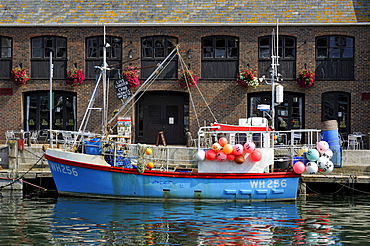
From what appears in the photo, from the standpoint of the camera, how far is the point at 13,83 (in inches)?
1187

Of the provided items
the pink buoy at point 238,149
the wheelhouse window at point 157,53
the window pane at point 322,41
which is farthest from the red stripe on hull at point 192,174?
the window pane at point 322,41

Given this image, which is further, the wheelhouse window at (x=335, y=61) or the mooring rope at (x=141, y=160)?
the wheelhouse window at (x=335, y=61)

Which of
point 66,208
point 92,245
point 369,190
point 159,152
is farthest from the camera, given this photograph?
point 369,190

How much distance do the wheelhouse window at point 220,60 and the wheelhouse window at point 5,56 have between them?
9.06m

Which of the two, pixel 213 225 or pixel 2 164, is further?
pixel 2 164

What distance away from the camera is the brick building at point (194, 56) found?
2920cm

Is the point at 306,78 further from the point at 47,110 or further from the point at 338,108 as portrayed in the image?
the point at 47,110

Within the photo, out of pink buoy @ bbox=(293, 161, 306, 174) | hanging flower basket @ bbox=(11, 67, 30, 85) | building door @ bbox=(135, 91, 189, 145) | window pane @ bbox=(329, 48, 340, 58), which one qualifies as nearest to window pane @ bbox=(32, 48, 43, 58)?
hanging flower basket @ bbox=(11, 67, 30, 85)

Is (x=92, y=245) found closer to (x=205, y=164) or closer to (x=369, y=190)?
(x=205, y=164)

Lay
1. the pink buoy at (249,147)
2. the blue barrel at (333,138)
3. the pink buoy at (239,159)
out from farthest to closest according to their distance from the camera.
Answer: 1. the blue barrel at (333,138)
2. the pink buoy at (239,159)
3. the pink buoy at (249,147)

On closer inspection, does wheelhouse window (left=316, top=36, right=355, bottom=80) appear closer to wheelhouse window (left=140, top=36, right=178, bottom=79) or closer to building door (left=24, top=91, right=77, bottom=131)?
wheelhouse window (left=140, top=36, right=178, bottom=79)

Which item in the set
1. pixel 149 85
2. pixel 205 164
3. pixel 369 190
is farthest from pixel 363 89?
pixel 205 164

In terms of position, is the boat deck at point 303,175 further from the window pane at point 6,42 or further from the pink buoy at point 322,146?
the window pane at point 6,42

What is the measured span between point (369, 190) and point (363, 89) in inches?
293
